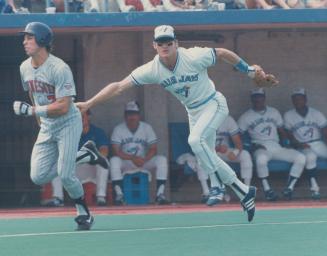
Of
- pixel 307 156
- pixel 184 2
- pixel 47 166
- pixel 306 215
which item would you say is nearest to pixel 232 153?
pixel 307 156

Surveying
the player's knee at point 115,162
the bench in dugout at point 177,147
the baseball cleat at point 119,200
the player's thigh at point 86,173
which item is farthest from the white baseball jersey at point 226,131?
the player's thigh at point 86,173

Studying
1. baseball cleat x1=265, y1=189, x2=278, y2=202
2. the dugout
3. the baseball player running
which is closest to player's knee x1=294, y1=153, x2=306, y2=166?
baseball cleat x1=265, y1=189, x2=278, y2=202

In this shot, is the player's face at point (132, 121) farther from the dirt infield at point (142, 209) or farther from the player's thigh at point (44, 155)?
the player's thigh at point (44, 155)

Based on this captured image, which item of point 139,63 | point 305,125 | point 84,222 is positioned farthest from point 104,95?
point 305,125

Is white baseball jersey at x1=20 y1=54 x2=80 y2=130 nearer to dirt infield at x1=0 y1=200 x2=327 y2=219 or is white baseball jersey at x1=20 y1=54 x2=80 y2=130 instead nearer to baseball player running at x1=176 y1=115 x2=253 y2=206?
dirt infield at x1=0 y1=200 x2=327 y2=219

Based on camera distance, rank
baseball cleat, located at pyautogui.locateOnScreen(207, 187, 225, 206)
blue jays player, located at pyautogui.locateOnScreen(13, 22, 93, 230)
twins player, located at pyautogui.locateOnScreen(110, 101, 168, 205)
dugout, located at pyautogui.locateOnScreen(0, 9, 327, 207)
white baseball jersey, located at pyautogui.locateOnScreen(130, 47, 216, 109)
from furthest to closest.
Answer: dugout, located at pyautogui.locateOnScreen(0, 9, 327, 207)
twins player, located at pyautogui.locateOnScreen(110, 101, 168, 205)
baseball cleat, located at pyautogui.locateOnScreen(207, 187, 225, 206)
white baseball jersey, located at pyautogui.locateOnScreen(130, 47, 216, 109)
blue jays player, located at pyautogui.locateOnScreen(13, 22, 93, 230)

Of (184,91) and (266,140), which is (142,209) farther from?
(184,91)

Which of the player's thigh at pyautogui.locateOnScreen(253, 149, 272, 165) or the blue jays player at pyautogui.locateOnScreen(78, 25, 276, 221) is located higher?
the blue jays player at pyautogui.locateOnScreen(78, 25, 276, 221)
